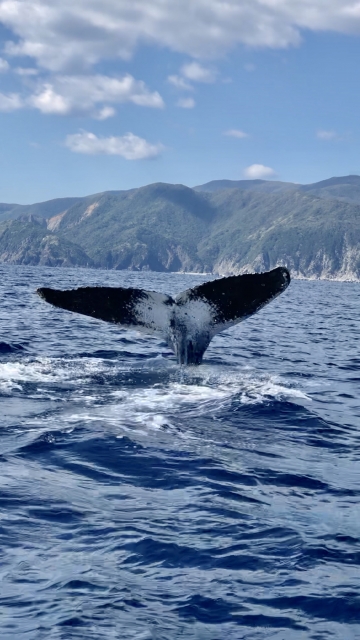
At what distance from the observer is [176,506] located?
652cm

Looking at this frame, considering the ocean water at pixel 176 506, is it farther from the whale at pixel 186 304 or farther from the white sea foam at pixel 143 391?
the whale at pixel 186 304

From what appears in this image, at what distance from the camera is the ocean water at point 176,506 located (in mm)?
4699

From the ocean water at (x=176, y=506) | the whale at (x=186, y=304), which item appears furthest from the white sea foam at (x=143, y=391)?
the whale at (x=186, y=304)

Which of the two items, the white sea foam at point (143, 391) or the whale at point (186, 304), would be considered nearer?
the white sea foam at point (143, 391)

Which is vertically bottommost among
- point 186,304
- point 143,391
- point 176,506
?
point 176,506

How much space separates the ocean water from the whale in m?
1.11

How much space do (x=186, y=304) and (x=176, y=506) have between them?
5.04 m

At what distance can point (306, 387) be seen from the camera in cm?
1362

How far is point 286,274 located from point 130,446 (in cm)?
364

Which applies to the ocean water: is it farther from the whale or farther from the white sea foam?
the whale

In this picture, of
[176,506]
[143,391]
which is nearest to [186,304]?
[143,391]

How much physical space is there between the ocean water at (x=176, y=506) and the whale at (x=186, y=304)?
43.5 inches

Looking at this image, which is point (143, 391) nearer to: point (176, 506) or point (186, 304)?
point (186, 304)

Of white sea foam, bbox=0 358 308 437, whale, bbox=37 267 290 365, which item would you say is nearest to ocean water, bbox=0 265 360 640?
white sea foam, bbox=0 358 308 437
